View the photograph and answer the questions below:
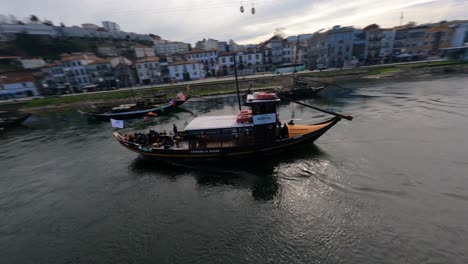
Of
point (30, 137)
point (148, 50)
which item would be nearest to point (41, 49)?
point (148, 50)

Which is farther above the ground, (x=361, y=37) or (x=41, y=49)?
(x=41, y=49)

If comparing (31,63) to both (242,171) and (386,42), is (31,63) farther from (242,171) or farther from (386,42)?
(386,42)

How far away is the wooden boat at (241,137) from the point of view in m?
A: 18.0

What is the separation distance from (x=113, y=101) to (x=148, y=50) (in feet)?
236

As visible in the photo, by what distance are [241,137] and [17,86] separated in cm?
9455

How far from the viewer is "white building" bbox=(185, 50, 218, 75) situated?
100m

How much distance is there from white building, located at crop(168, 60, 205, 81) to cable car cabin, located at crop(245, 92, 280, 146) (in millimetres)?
74939

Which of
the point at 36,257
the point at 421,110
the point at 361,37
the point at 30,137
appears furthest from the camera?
the point at 361,37

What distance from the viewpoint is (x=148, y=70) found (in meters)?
85.8

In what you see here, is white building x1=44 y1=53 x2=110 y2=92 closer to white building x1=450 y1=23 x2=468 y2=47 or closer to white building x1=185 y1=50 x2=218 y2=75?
white building x1=185 y1=50 x2=218 y2=75

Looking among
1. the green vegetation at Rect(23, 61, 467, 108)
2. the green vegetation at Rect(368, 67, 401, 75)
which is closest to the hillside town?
the green vegetation at Rect(23, 61, 467, 108)

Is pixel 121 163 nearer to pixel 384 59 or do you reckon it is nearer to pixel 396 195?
pixel 396 195

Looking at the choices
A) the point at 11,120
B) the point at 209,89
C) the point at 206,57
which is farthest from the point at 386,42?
the point at 11,120

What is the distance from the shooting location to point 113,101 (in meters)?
59.3
